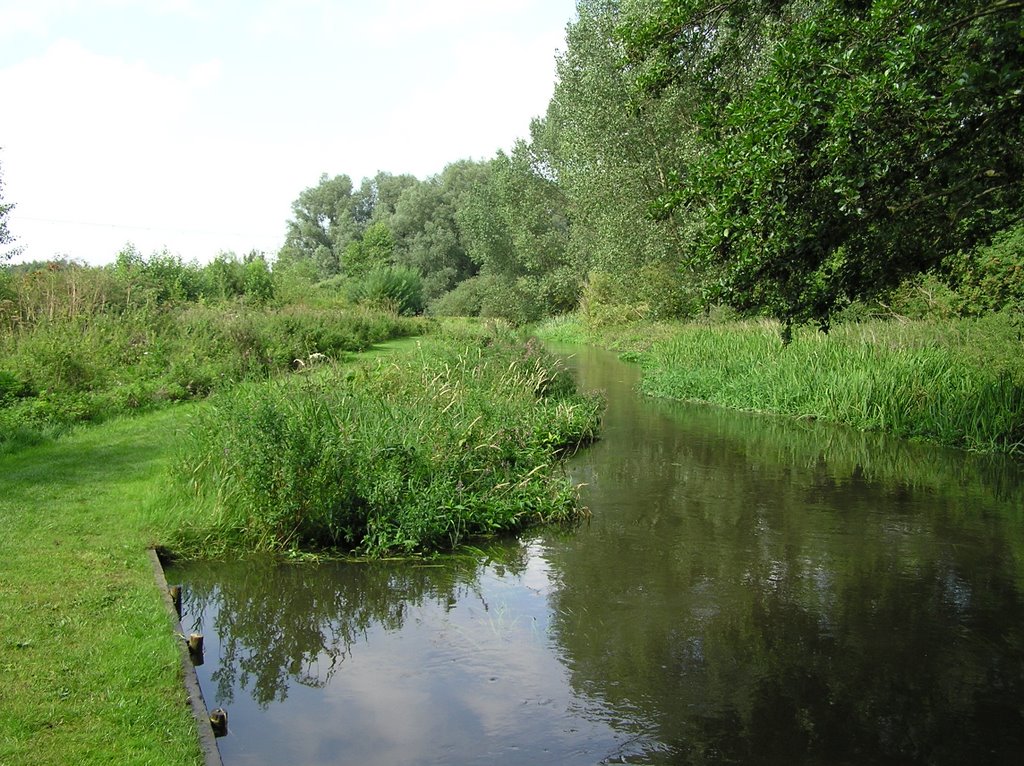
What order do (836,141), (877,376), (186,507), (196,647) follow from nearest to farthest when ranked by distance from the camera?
(196,647)
(836,141)
(186,507)
(877,376)

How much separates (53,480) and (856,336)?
1511 cm

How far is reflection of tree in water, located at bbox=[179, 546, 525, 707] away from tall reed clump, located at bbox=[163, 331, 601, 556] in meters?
0.35

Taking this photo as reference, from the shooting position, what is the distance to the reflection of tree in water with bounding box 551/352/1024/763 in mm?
5398

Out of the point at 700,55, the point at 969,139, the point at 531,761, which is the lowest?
the point at 531,761

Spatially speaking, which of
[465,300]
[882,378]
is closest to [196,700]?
[882,378]

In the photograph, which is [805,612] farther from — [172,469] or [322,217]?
[322,217]

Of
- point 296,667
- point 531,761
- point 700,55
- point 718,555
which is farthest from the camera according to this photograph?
point 700,55


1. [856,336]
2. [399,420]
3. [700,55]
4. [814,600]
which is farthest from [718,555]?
[856,336]

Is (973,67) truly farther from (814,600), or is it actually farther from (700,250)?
(814,600)

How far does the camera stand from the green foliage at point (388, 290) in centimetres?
3456

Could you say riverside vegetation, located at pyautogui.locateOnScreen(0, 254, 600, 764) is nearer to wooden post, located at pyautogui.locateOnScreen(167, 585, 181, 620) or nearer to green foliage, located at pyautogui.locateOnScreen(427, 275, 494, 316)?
wooden post, located at pyautogui.locateOnScreen(167, 585, 181, 620)

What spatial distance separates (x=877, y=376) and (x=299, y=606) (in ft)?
41.3

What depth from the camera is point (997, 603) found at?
24.4 feet

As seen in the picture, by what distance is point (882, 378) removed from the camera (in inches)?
629
